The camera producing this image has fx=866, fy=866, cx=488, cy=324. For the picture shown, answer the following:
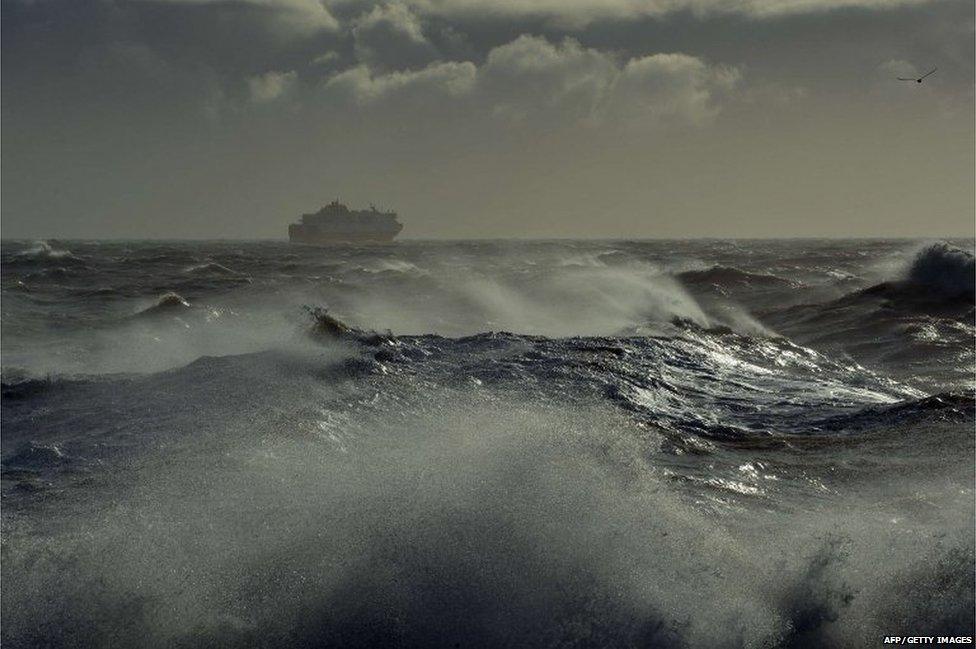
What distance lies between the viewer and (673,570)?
4574 millimetres

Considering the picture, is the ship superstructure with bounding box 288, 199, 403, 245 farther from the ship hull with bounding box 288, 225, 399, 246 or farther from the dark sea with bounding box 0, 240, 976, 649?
the dark sea with bounding box 0, 240, 976, 649

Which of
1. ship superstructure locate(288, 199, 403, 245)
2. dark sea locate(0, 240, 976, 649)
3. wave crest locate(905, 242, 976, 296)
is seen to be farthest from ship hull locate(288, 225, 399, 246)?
dark sea locate(0, 240, 976, 649)

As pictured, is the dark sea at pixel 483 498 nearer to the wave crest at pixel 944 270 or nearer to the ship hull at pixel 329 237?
the wave crest at pixel 944 270

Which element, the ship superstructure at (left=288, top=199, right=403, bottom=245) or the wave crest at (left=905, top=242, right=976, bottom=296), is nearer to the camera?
the wave crest at (left=905, top=242, right=976, bottom=296)

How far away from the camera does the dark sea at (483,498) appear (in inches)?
170

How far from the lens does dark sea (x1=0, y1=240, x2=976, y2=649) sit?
4328 mm

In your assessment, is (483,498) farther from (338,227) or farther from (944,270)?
(338,227)

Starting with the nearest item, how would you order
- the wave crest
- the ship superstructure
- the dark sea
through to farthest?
the dark sea
the wave crest
the ship superstructure

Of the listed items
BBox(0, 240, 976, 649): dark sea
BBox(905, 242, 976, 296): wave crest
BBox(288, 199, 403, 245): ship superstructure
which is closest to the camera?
BBox(0, 240, 976, 649): dark sea

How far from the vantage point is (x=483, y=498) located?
550cm

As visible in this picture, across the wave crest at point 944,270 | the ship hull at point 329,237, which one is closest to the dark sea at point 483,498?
the wave crest at point 944,270

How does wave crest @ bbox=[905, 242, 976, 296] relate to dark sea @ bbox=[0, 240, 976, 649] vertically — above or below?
above

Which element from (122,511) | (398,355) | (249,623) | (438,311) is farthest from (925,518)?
(438,311)

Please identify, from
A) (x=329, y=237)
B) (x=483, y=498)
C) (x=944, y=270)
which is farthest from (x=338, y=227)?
(x=483, y=498)
